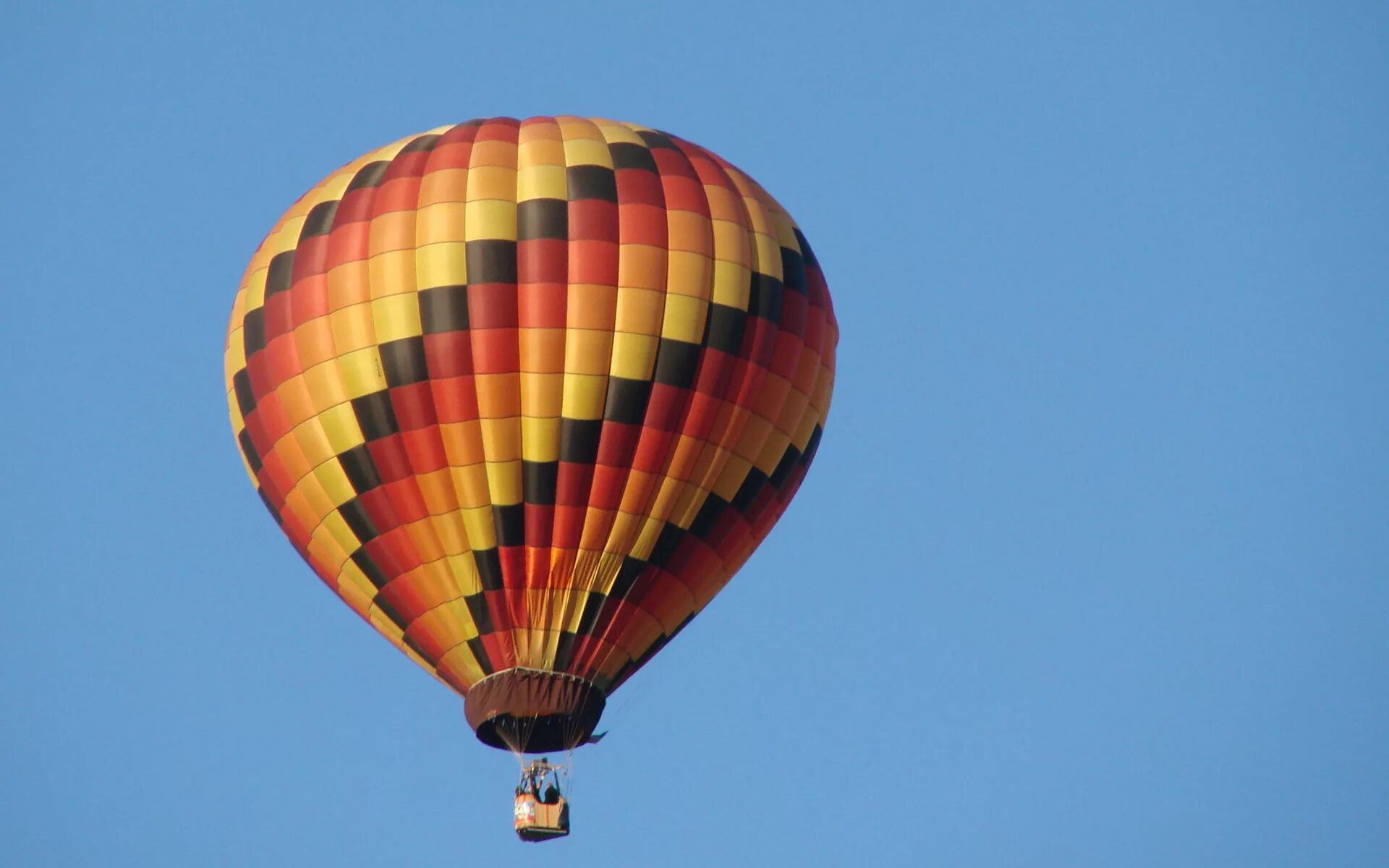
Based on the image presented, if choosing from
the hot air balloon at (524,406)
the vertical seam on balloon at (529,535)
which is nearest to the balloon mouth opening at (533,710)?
the hot air balloon at (524,406)

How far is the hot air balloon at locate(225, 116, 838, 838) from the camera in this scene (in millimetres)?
24500

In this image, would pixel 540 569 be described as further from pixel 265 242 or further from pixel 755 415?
pixel 265 242

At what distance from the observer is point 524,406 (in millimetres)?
24484

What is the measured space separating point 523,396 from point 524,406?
0.29 ft

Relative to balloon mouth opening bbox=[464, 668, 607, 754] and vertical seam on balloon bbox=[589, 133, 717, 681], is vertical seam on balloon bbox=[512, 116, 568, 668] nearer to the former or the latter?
balloon mouth opening bbox=[464, 668, 607, 754]

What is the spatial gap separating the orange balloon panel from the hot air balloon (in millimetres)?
20

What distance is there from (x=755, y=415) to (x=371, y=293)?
355 centimetres

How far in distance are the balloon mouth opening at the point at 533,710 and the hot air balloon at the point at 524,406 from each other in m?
0.02

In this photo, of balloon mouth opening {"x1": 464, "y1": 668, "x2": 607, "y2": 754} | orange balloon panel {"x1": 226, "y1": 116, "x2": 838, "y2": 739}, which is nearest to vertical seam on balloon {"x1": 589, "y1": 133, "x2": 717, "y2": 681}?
orange balloon panel {"x1": 226, "y1": 116, "x2": 838, "y2": 739}

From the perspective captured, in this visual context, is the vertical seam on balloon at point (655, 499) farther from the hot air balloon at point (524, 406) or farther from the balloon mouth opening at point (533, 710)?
the balloon mouth opening at point (533, 710)

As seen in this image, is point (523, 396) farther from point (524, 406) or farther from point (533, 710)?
point (533, 710)

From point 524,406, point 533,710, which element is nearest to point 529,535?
point 524,406

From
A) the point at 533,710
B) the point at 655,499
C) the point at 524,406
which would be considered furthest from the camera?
the point at 655,499

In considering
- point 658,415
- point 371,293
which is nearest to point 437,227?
point 371,293
